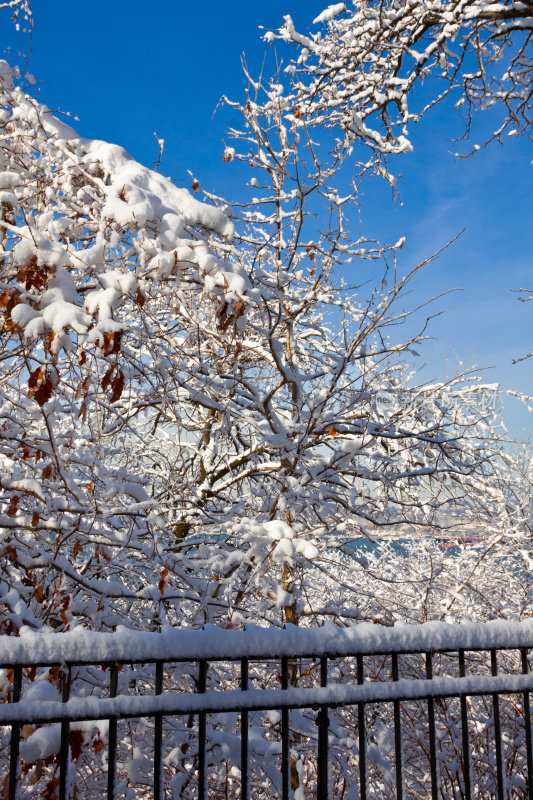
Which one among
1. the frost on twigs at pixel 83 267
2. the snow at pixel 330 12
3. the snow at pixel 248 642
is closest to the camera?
the snow at pixel 248 642

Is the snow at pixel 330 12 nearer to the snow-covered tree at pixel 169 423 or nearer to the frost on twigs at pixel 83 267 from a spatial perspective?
the snow-covered tree at pixel 169 423

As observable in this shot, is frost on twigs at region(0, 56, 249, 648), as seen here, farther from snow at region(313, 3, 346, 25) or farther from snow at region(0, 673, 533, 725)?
snow at region(313, 3, 346, 25)

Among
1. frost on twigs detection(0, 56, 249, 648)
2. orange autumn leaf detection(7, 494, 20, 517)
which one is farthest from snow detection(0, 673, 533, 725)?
orange autumn leaf detection(7, 494, 20, 517)

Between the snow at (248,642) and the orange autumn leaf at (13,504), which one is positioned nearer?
the snow at (248,642)

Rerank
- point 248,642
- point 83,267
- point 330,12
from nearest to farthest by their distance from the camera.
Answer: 1. point 248,642
2. point 83,267
3. point 330,12

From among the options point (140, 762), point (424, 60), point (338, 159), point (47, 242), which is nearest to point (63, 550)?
point (140, 762)

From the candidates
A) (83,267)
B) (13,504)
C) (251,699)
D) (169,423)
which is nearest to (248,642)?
(251,699)

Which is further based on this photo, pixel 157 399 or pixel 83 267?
pixel 157 399

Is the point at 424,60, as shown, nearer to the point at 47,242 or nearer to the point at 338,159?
the point at 338,159

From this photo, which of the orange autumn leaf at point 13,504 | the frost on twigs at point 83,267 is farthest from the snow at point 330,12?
the orange autumn leaf at point 13,504

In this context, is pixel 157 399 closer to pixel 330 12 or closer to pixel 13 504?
pixel 13 504

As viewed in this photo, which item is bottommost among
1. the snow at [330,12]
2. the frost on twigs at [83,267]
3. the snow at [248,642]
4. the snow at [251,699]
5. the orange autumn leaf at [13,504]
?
the snow at [251,699]

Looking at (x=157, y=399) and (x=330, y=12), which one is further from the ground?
(x=330, y=12)

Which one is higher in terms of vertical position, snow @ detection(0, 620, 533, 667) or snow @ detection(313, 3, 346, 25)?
snow @ detection(313, 3, 346, 25)
